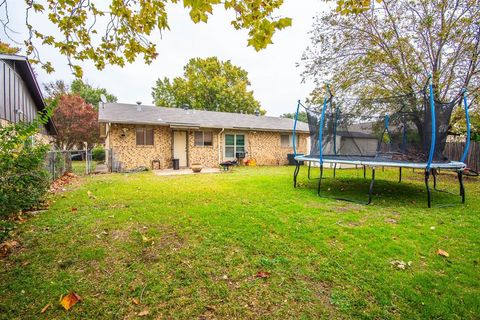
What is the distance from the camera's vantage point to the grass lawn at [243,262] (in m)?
2.01

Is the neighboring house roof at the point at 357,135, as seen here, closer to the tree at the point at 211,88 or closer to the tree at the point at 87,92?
the tree at the point at 211,88

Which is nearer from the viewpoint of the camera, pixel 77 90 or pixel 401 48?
pixel 401 48

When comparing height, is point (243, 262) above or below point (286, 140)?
below

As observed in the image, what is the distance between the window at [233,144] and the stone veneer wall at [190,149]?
0.95 feet

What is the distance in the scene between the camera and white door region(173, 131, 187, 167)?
1365cm

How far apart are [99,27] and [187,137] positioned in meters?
10.1

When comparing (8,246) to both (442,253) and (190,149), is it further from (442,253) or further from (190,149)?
(190,149)

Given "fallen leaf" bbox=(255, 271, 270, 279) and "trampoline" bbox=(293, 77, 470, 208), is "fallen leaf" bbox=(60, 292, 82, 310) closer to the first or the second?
"fallen leaf" bbox=(255, 271, 270, 279)

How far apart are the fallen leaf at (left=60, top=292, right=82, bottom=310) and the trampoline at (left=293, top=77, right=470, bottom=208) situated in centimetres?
545

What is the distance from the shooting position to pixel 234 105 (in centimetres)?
2969

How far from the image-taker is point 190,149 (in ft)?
45.8

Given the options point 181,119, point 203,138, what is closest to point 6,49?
point 181,119

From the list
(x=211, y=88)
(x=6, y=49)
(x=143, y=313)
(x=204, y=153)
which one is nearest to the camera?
(x=143, y=313)

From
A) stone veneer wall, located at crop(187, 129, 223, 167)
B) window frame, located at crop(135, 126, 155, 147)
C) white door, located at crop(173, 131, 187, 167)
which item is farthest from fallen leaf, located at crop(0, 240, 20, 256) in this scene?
stone veneer wall, located at crop(187, 129, 223, 167)
